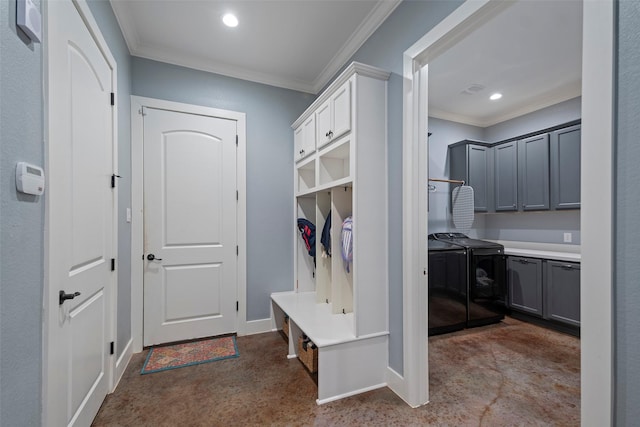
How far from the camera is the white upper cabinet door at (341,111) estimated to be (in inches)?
80.0

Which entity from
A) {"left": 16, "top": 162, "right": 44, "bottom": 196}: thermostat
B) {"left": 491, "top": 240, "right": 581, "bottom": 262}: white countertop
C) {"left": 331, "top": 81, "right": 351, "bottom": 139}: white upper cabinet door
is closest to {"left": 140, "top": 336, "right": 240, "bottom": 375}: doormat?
{"left": 16, "top": 162, "right": 44, "bottom": 196}: thermostat

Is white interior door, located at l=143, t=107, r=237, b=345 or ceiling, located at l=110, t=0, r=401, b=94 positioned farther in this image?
white interior door, located at l=143, t=107, r=237, b=345

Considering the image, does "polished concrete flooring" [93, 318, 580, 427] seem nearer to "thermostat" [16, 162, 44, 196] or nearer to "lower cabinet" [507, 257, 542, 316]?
"lower cabinet" [507, 257, 542, 316]

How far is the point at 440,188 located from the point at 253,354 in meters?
3.26

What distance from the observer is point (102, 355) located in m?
1.87

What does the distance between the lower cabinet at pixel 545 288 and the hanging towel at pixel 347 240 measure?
8.49 feet

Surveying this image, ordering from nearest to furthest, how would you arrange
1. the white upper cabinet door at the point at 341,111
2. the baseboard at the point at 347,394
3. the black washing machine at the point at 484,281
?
1. the baseboard at the point at 347,394
2. the white upper cabinet door at the point at 341,111
3. the black washing machine at the point at 484,281

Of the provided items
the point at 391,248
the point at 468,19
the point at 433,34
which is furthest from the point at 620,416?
the point at 433,34

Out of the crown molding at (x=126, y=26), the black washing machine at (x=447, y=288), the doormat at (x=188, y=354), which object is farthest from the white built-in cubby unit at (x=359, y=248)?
the crown molding at (x=126, y=26)

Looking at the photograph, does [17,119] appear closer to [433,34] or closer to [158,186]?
[158,186]

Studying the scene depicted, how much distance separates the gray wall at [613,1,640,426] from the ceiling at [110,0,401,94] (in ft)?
5.02

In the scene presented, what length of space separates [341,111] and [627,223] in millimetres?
1687

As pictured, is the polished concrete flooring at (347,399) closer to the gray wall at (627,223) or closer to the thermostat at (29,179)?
the gray wall at (627,223)

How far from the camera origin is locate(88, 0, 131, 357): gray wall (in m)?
2.12
